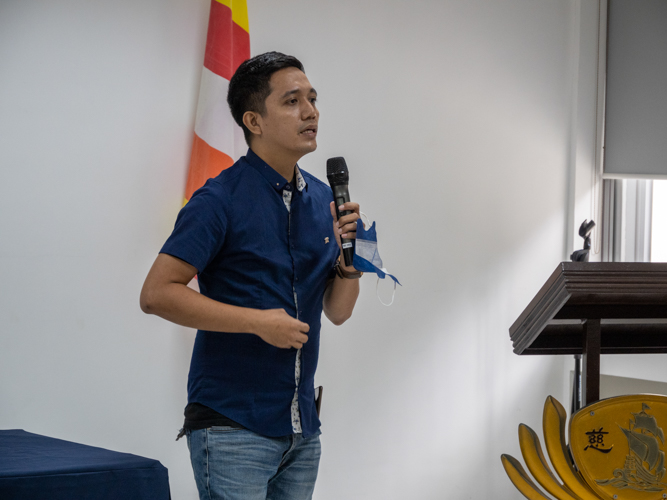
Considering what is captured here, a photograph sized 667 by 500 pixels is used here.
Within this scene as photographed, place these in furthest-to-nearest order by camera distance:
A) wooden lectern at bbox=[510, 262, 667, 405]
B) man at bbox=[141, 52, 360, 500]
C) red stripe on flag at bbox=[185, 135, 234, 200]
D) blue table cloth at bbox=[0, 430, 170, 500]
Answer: red stripe on flag at bbox=[185, 135, 234, 200] → blue table cloth at bbox=[0, 430, 170, 500] → man at bbox=[141, 52, 360, 500] → wooden lectern at bbox=[510, 262, 667, 405]

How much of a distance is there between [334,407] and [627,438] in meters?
1.66

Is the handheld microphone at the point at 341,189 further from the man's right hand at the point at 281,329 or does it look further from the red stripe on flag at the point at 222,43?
the red stripe on flag at the point at 222,43

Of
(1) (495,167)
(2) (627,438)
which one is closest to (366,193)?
(1) (495,167)

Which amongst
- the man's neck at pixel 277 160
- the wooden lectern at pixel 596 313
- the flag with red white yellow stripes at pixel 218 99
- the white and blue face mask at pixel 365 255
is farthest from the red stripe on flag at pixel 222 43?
the wooden lectern at pixel 596 313

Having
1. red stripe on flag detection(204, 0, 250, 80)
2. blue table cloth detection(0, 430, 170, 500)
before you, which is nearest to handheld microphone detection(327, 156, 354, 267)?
blue table cloth detection(0, 430, 170, 500)

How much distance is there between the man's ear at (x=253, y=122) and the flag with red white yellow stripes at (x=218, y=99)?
1.02 m

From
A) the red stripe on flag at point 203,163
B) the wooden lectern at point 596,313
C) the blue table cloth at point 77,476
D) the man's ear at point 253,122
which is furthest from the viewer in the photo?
the red stripe on flag at point 203,163

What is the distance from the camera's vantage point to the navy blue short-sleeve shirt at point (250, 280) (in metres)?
1.15

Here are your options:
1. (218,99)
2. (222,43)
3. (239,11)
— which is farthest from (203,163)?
(239,11)

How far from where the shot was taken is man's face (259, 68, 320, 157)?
4.22 ft

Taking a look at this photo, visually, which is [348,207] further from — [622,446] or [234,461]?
[622,446]

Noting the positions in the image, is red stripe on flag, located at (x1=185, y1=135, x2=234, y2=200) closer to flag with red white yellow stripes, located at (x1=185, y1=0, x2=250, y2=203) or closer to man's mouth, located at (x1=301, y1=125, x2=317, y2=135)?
flag with red white yellow stripes, located at (x1=185, y1=0, x2=250, y2=203)

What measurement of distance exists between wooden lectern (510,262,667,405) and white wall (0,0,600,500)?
4.64 ft

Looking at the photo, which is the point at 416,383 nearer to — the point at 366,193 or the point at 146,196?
the point at 366,193
